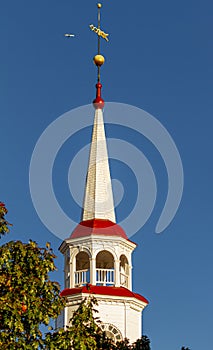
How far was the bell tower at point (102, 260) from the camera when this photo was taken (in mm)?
49438

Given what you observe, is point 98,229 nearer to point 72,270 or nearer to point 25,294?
point 72,270

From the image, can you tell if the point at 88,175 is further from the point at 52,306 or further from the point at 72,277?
the point at 52,306

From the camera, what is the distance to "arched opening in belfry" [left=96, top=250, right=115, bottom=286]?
51.1 metres

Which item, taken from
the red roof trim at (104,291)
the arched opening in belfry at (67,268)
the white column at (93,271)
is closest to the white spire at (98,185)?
the arched opening in belfry at (67,268)

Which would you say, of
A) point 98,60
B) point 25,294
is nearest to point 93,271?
point 98,60

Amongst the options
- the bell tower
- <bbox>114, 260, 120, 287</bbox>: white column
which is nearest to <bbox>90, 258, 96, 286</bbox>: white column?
the bell tower

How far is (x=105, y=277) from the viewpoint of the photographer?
51.5 meters

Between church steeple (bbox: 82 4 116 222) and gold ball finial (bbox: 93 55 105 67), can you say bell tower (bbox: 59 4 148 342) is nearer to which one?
church steeple (bbox: 82 4 116 222)

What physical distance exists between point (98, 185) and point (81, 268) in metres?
5.05

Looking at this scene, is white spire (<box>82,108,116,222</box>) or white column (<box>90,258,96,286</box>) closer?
white column (<box>90,258,96,286</box>)

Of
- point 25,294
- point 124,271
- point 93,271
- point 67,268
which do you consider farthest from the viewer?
point 124,271

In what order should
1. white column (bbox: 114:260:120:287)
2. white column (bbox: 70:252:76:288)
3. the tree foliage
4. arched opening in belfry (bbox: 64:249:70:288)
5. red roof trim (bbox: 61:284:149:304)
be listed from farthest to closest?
arched opening in belfry (bbox: 64:249:70:288) < white column (bbox: 70:252:76:288) < white column (bbox: 114:260:120:287) < red roof trim (bbox: 61:284:149:304) < the tree foliage

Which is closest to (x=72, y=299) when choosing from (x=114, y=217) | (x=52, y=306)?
(x=114, y=217)

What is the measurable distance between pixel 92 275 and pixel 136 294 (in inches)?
111
